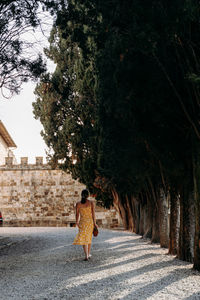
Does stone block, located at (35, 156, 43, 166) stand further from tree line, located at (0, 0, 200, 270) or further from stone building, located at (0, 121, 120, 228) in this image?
tree line, located at (0, 0, 200, 270)

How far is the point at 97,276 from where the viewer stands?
6.55 m

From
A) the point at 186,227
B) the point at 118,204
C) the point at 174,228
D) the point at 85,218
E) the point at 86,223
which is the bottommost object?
the point at 174,228

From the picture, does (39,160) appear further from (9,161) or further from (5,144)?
(5,144)

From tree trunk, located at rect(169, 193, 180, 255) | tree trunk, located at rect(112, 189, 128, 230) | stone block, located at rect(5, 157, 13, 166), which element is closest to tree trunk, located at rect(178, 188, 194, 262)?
tree trunk, located at rect(169, 193, 180, 255)

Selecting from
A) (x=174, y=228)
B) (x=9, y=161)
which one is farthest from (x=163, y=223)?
(x=9, y=161)

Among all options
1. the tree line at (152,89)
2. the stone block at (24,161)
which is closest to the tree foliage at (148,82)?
the tree line at (152,89)

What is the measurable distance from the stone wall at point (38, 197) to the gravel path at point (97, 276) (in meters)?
20.7

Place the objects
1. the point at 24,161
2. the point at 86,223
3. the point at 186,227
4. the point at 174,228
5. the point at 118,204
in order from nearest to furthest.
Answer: the point at 86,223 < the point at 186,227 < the point at 174,228 < the point at 118,204 < the point at 24,161

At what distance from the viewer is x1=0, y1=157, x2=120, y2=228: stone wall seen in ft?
99.9

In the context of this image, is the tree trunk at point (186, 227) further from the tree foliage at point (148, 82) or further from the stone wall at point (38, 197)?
the stone wall at point (38, 197)

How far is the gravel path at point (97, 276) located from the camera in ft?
17.3

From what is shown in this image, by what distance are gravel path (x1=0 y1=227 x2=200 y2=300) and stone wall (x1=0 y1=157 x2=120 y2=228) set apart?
2068cm

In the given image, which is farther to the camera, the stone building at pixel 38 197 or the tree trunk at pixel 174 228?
the stone building at pixel 38 197

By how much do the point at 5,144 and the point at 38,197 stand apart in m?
8.89
